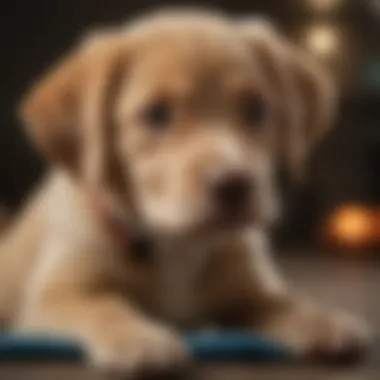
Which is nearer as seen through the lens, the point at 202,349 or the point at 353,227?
the point at 202,349

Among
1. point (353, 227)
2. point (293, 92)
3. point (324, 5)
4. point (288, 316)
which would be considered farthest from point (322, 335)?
point (324, 5)

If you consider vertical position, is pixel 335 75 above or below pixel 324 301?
above

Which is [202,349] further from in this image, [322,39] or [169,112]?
[322,39]

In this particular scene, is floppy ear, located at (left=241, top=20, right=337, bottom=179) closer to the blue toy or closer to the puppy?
the puppy

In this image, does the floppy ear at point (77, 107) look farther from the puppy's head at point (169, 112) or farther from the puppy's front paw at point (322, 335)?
the puppy's front paw at point (322, 335)

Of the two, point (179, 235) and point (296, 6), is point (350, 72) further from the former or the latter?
point (179, 235)

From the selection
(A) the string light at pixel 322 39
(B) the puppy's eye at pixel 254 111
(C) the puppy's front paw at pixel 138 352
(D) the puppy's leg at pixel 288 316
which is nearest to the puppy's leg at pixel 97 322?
(C) the puppy's front paw at pixel 138 352

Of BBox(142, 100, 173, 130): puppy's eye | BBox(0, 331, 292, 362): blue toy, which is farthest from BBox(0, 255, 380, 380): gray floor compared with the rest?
BBox(142, 100, 173, 130): puppy's eye
